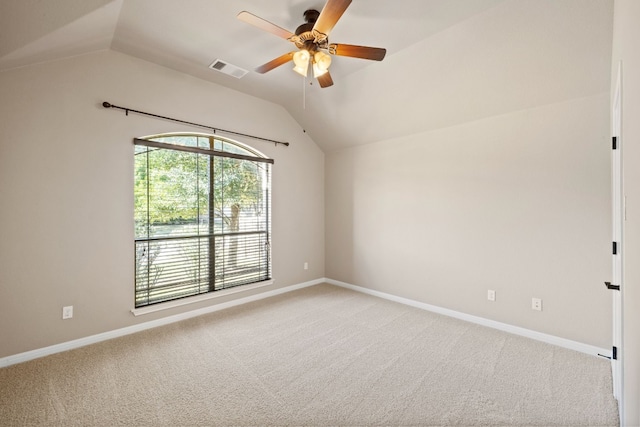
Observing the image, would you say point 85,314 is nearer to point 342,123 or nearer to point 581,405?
point 342,123

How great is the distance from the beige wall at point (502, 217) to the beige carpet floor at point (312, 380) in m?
0.45

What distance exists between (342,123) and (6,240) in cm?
384

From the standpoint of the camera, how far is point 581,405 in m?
1.94

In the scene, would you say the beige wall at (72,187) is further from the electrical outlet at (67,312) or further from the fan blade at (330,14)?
the fan blade at (330,14)

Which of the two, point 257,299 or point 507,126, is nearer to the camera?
point 507,126

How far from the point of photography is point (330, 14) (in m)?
1.93

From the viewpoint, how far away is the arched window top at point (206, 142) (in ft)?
11.0

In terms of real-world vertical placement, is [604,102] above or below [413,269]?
above

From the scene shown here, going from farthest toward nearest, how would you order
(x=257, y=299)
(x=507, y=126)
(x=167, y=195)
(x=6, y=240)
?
1. (x=257, y=299)
2. (x=167, y=195)
3. (x=507, y=126)
4. (x=6, y=240)

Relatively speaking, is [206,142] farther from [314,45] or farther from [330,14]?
[330,14]

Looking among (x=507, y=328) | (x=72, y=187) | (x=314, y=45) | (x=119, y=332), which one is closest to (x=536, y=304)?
Result: (x=507, y=328)

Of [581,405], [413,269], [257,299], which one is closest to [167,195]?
[257,299]

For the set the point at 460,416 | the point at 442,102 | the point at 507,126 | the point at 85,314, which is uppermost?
the point at 442,102

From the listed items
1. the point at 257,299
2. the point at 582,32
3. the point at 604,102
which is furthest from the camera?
the point at 257,299
